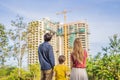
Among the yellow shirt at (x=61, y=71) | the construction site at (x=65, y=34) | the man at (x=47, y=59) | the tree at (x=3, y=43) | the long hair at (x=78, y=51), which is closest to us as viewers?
the long hair at (x=78, y=51)

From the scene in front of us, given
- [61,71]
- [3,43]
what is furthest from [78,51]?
[3,43]

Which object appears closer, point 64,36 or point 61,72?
point 61,72

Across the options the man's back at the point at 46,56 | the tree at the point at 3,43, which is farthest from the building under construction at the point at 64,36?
the man's back at the point at 46,56

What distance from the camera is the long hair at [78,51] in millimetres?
6469

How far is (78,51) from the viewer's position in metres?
6.52

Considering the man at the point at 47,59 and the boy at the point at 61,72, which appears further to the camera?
the boy at the point at 61,72

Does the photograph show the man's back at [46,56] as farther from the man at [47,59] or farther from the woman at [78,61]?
the woman at [78,61]

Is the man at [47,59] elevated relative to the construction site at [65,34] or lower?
lower

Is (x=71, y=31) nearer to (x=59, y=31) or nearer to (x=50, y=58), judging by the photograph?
(x=59, y=31)

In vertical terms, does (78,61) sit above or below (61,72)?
above

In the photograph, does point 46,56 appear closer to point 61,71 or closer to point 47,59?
point 47,59

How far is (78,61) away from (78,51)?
0.21 m

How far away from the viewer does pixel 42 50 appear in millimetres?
7000

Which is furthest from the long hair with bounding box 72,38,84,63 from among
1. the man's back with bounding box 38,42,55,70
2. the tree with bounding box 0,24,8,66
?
the tree with bounding box 0,24,8,66
